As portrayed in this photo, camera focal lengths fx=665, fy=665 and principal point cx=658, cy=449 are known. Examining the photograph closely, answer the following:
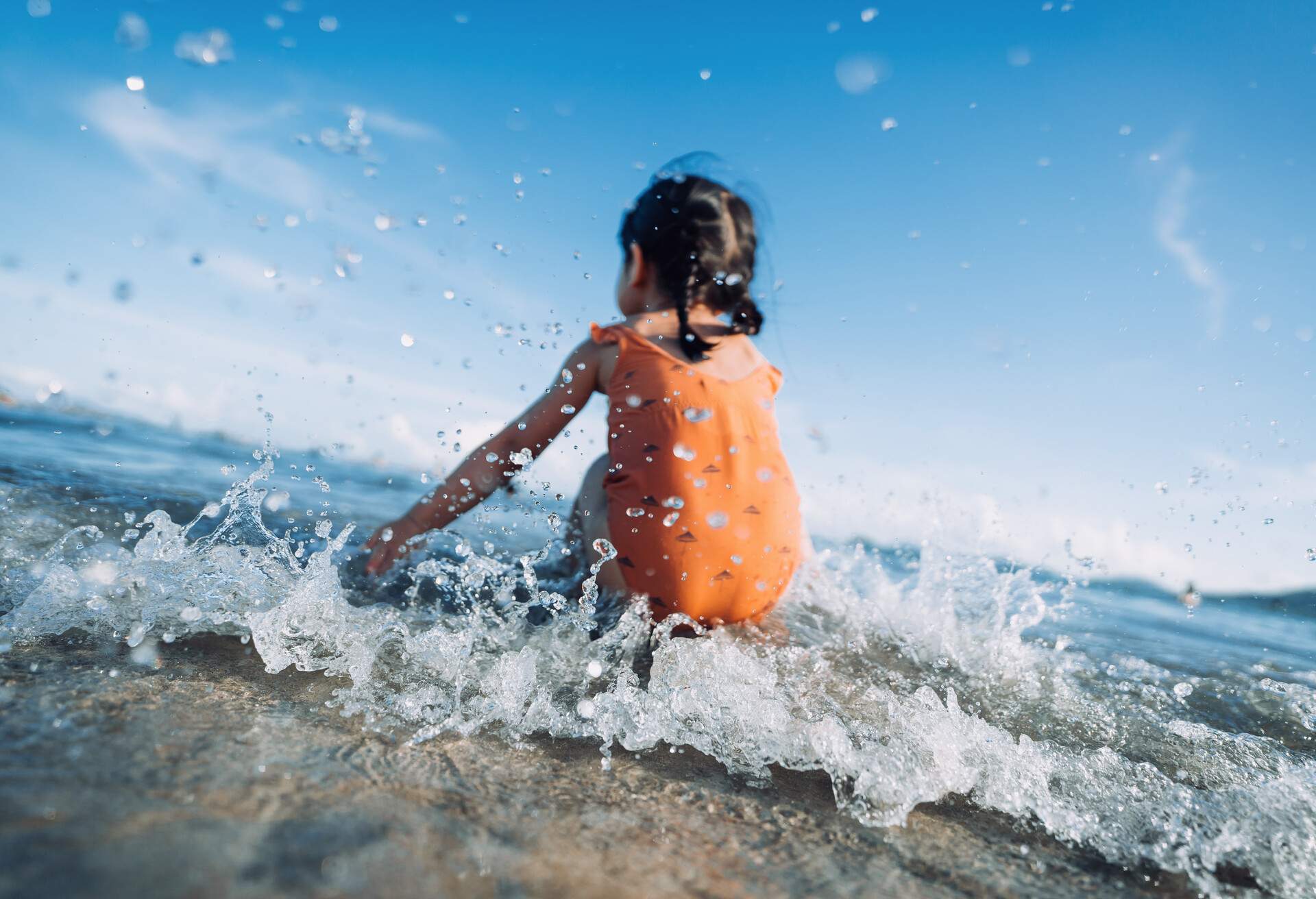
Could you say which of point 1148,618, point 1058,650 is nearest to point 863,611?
point 1058,650

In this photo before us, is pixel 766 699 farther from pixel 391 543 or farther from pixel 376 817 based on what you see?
pixel 391 543

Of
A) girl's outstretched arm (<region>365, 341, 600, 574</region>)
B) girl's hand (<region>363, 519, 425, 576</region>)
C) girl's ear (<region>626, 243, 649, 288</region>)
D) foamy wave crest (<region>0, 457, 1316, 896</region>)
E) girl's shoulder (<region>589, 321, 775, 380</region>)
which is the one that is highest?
girl's ear (<region>626, 243, 649, 288</region>)

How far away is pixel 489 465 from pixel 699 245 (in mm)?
1041

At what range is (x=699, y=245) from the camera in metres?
2.24

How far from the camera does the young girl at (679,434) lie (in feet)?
6.56

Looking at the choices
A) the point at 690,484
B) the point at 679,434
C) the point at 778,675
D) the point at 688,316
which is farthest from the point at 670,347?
the point at 778,675

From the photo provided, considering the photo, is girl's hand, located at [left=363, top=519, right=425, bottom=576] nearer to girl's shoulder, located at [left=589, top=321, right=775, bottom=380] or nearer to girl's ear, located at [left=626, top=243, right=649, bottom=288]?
girl's shoulder, located at [left=589, top=321, right=775, bottom=380]

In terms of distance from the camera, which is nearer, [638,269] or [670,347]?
[670,347]

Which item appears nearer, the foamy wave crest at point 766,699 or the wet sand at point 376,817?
the wet sand at point 376,817

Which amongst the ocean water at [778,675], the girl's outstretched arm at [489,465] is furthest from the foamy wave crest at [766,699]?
the girl's outstretched arm at [489,465]

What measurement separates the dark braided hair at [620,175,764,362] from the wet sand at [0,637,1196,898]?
1.40 metres

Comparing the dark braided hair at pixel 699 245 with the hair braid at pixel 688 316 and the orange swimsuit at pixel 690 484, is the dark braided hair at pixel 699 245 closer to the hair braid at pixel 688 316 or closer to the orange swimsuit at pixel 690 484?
the hair braid at pixel 688 316

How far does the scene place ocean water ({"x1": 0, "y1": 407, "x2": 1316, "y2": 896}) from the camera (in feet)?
4.53

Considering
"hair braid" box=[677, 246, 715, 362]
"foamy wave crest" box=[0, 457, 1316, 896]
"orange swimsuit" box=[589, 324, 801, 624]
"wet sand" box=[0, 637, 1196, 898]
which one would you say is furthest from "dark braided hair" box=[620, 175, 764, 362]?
"wet sand" box=[0, 637, 1196, 898]
